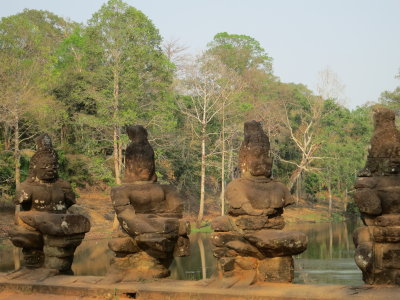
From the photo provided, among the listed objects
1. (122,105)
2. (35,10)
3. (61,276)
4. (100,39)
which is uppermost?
(35,10)

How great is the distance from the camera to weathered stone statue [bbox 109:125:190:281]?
26.1 feet

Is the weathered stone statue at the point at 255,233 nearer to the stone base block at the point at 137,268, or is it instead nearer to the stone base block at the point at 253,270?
the stone base block at the point at 253,270

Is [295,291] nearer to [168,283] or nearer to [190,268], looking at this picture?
[168,283]

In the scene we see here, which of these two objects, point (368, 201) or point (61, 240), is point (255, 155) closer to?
point (368, 201)

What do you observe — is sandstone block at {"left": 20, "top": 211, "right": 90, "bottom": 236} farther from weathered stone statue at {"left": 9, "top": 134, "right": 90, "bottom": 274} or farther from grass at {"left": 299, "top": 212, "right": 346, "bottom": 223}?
grass at {"left": 299, "top": 212, "right": 346, "bottom": 223}

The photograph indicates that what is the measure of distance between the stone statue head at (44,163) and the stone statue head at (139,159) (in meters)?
1.36

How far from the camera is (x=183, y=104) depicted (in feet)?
116

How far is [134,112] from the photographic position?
27844 millimetres

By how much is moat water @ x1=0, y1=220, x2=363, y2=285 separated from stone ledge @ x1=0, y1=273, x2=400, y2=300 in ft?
17.5

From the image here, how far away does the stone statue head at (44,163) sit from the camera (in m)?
9.03

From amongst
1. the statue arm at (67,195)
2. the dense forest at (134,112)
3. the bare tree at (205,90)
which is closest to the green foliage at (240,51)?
the dense forest at (134,112)

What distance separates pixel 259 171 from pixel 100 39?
22.9 meters

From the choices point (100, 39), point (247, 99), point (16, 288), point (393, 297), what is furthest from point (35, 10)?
point (393, 297)

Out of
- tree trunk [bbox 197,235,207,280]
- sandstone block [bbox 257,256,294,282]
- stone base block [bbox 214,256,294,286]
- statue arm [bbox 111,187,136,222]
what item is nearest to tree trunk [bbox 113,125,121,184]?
tree trunk [bbox 197,235,207,280]
